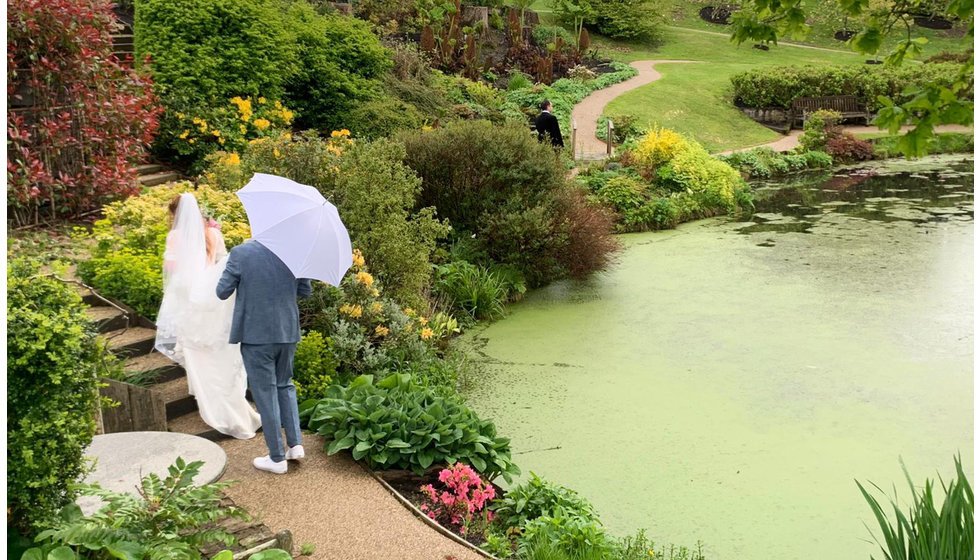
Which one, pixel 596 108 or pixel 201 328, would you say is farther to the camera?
pixel 596 108

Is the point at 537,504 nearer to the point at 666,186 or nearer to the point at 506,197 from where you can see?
the point at 506,197

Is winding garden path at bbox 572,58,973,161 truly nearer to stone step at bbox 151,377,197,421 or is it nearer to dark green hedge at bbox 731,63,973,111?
dark green hedge at bbox 731,63,973,111

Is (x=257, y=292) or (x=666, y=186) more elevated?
(x=257, y=292)

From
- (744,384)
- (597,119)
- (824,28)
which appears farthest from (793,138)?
(744,384)

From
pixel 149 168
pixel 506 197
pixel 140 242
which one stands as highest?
pixel 140 242

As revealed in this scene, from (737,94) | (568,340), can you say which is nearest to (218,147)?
(568,340)

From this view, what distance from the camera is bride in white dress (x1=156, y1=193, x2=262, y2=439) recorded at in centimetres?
651

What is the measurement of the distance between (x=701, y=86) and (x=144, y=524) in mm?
28381

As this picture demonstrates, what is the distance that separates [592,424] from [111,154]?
6444 millimetres

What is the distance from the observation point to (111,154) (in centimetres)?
1052

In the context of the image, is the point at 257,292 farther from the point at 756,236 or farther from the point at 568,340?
the point at 756,236

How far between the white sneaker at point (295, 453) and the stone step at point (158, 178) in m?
6.84

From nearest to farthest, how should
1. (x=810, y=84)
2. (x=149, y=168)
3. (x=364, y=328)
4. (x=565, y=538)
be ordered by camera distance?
(x=565, y=538) < (x=364, y=328) < (x=149, y=168) < (x=810, y=84)

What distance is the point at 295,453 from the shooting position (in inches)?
240
